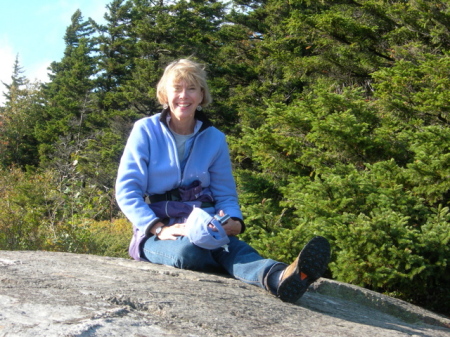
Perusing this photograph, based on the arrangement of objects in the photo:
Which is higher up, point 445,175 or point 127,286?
point 445,175

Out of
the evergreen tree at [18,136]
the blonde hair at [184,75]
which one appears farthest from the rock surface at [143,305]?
the evergreen tree at [18,136]

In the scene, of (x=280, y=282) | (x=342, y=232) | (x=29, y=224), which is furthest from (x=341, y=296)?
(x=29, y=224)

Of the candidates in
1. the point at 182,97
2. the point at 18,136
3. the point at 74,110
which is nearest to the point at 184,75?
the point at 182,97

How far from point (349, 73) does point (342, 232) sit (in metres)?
5.59

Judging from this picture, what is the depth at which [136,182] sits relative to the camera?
300 cm

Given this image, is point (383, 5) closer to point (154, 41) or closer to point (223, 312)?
point (223, 312)

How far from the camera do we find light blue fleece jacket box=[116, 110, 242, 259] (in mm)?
2973

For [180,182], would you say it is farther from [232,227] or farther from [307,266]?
[307,266]

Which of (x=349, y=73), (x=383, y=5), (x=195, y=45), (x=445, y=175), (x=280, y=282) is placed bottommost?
(x=280, y=282)

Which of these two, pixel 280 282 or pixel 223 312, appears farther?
pixel 280 282

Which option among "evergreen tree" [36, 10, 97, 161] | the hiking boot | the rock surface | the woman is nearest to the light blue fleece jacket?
the woman

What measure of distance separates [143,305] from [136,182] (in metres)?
1.12

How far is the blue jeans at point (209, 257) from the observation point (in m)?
2.80

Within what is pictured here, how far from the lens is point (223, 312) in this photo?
2113 millimetres
